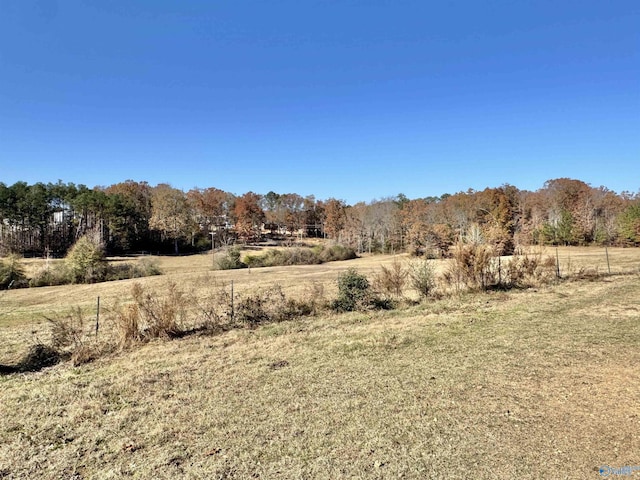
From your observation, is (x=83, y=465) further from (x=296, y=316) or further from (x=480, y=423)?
(x=296, y=316)

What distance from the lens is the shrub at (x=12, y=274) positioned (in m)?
27.5

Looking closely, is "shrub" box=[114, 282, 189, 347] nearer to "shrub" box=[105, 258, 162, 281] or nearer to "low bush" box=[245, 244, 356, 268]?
"shrub" box=[105, 258, 162, 281]

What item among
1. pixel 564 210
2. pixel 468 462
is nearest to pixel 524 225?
pixel 564 210

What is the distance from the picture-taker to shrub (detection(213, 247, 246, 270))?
37156mm

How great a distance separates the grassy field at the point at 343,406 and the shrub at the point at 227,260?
27.6 metres

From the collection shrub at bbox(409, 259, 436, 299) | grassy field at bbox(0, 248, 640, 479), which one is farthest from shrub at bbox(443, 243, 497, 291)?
grassy field at bbox(0, 248, 640, 479)

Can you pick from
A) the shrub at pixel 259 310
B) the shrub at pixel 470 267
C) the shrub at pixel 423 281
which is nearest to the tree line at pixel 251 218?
the shrub at pixel 470 267

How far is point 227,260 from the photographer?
3725 cm

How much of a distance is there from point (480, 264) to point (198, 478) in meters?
14.3

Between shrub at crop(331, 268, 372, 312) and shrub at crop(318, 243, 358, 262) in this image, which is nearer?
shrub at crop(331, 268, 372, 312)

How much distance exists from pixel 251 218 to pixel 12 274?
4838 cm

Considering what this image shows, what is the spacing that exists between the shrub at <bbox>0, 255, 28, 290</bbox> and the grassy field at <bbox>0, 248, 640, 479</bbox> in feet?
77.6

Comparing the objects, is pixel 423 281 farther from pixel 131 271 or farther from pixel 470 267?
pixel 131 271

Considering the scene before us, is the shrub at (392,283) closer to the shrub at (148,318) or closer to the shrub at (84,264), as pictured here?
the shrub at (148,318)
